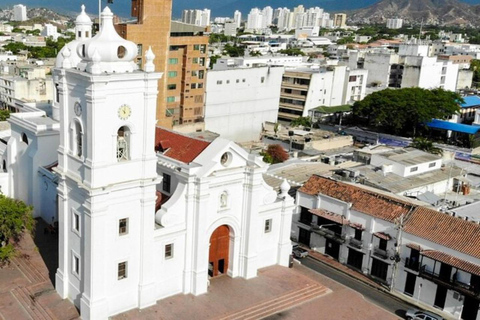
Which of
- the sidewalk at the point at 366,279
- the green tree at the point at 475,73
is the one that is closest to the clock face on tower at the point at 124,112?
the sidewalk at the point at 366,279

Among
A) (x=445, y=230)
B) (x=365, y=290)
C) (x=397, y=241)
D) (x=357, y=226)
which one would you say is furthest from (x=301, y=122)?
(x=445, y=230)

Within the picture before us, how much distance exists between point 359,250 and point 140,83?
19001 millimetres

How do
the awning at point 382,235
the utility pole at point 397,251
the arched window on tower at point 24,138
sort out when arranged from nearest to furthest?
the utility pole at point 397,251, the awning at point 382,235, the arched window on tower at point 24,138

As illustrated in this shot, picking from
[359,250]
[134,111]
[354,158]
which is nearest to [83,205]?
[134,111]

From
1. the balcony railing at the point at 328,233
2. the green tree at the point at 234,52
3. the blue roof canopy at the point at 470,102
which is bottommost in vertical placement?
the balcony railing at the point at 328,233

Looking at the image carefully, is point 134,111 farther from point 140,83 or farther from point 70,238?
point 70,238

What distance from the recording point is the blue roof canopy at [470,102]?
8666 cm

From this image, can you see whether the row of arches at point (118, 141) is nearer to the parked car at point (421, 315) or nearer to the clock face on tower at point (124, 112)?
the clock face on tower at point (124, 112)

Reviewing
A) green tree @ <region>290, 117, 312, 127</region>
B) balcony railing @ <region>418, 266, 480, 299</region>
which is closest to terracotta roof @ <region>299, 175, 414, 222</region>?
balcony railing @ <region>418, 266, 480, 299</region>

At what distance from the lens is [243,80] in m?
78.9

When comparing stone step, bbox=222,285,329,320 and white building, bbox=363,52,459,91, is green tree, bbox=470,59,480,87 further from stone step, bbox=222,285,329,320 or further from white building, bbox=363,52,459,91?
stone step, bbox=222,285,329,320

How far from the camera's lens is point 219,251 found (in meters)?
32.4

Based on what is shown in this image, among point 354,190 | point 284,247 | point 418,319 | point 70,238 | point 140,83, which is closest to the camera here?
point 140,83

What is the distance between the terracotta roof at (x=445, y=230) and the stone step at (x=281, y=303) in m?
6.83
